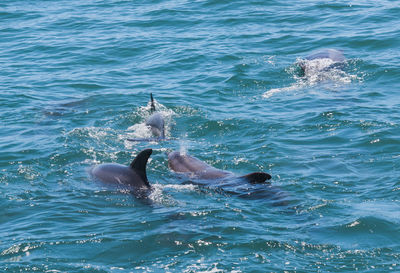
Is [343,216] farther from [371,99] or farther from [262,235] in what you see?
[371,99]

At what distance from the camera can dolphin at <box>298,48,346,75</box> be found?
771 inches

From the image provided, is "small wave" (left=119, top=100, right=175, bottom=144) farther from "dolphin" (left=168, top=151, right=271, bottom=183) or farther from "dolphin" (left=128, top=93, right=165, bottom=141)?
"dolphin" (left=168, top=151, right=271, bottom=183)

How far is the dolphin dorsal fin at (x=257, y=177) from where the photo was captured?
1210 cm

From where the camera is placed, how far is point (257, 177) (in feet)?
40.1

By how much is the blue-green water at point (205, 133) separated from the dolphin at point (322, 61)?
1.25 ft

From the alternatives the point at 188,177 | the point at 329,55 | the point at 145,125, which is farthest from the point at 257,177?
the point at 329,55

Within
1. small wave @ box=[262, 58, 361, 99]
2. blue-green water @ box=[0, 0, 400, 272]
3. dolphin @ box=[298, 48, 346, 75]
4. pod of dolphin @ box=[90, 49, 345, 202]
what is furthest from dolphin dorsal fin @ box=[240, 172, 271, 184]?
dolphin @ box=[298, 48, 346, 75]

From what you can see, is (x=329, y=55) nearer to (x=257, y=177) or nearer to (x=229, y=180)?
(x=229, y=180)

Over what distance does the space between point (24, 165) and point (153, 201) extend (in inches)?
147

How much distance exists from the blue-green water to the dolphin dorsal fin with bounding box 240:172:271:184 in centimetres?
52

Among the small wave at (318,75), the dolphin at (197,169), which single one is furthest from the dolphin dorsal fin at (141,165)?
the small wave at (318,75)

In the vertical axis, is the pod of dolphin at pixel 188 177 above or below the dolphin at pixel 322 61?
below

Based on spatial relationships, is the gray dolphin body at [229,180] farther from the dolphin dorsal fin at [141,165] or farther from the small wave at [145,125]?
the small wave at [145,125]

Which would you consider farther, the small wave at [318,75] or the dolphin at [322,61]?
the dolphin at [322,61]
